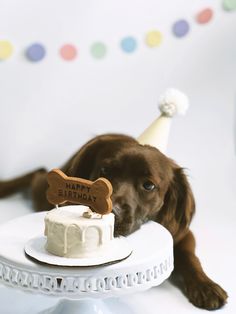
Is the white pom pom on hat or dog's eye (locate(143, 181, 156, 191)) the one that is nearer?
dog's eye (locate(143, 181, 156, 191))

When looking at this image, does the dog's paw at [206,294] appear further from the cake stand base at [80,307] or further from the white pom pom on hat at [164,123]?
the white pom pom on hat at [164,123]

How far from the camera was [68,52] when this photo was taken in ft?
9.10

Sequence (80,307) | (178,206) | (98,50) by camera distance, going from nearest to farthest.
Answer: (80,307) → (178,206) → (98,50)

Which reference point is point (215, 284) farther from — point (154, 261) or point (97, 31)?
point (97, 31)

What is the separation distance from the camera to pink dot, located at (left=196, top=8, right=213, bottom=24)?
2.84 metres

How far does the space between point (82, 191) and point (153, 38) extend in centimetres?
169

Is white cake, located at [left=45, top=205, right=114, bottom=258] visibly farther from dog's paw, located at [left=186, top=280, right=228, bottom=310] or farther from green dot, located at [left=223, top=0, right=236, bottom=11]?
green dot, located at [left=223, top=0, right=236, bottom=11]

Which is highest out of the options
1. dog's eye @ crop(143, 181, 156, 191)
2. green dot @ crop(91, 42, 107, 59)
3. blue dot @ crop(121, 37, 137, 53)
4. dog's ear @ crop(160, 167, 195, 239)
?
blue dot @ crop(121, 37, 137, 53)

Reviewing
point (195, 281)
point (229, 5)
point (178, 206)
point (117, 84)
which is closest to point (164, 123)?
point (178, 206)

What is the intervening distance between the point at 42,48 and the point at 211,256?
127cm

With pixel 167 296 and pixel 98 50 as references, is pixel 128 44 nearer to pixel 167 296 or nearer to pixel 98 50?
pixel 98 50

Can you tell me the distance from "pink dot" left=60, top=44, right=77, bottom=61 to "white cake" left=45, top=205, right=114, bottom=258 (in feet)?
5.21

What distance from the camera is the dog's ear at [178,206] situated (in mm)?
1893

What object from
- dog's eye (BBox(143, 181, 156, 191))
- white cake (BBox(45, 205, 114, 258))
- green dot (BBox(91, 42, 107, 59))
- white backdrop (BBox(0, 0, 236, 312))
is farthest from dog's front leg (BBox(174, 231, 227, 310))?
green dot (BBox(91, 42, 107, 59))
